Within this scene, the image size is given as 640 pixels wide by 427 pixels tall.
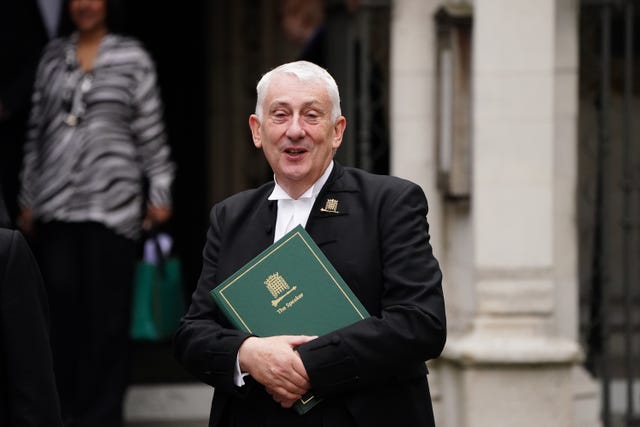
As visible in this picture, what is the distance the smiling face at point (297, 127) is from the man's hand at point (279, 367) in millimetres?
434

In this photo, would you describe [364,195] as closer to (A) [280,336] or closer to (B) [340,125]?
(B) [340,125]

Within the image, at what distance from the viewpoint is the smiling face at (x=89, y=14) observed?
7355 mm

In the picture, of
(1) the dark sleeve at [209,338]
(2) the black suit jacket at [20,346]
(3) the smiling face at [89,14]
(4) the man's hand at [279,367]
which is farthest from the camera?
(3) the smiling face at [89,14]

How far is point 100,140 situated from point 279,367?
3772mm

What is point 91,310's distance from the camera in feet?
24.0

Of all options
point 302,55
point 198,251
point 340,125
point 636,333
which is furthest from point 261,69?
point 340,125

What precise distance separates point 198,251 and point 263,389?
7.55 m

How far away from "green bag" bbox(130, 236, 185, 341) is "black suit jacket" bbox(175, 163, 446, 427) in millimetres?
3507

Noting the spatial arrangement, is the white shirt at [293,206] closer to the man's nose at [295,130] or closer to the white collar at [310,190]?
the white collar at [310,190]

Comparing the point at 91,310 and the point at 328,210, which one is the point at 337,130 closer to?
the point at 328,210

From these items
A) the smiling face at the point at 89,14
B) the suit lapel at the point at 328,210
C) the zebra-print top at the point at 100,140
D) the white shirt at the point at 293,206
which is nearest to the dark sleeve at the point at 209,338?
the white shirt at the point at 293,206

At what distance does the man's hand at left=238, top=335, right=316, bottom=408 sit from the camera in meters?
3.64

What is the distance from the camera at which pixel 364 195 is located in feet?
12.7

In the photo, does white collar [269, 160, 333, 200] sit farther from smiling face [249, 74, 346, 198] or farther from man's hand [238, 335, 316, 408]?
man's hand [238, 335, 316, 408]
